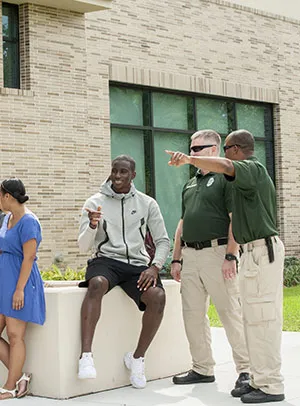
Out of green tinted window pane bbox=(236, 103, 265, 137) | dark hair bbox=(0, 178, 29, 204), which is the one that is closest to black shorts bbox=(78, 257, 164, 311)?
dark hair bbox=(0, 178, 29, 204)

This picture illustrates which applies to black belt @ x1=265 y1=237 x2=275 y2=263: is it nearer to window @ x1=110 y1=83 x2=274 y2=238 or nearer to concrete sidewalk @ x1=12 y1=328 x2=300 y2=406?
concrete sidewalk @ x1=12 y1=328 x2=300 y2=406

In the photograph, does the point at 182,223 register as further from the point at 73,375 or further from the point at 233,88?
the point at 233,88

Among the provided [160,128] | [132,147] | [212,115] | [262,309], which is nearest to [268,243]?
[262,309]

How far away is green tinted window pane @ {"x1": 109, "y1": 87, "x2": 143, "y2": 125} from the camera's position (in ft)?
65.5

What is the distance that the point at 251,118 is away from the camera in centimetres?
2375

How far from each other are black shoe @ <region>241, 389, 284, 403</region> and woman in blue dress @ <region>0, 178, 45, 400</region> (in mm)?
1857

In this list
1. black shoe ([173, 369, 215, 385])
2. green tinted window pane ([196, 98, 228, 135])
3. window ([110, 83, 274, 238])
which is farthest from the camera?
green tinted window pane ([196, 98, 228, 135])

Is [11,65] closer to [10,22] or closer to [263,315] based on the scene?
[10,22]

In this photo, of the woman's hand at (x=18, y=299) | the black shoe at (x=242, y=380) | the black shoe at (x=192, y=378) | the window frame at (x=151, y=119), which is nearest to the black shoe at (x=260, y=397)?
the black shoe at (x=242, y=380)

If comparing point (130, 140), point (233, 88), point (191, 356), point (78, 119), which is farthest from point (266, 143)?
point (191, 356)

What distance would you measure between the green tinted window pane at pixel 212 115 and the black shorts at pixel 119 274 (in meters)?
14.2

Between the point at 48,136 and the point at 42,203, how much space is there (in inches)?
53.0

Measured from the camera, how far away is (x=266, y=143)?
79.0 ft

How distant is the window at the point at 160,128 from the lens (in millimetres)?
20172
